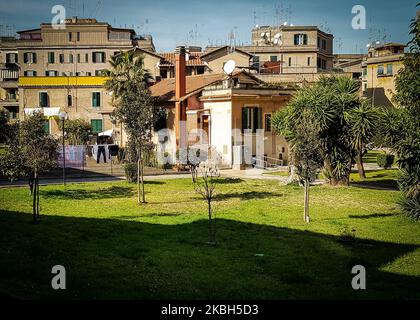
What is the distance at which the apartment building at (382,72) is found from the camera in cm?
6003

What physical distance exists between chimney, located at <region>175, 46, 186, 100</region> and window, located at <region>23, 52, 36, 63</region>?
3544 cm

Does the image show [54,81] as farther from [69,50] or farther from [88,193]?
[88,193]

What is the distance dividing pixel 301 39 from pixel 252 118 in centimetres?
3694

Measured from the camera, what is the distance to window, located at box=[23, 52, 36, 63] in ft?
220

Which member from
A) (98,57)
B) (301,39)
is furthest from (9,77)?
(301,39)

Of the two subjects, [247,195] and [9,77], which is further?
[9,77]

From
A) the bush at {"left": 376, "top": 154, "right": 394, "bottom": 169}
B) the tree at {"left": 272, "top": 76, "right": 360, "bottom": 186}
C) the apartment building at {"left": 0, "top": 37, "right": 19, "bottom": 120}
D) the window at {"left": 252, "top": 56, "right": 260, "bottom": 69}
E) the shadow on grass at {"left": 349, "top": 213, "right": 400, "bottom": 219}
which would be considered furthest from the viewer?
the window at {"left": 252, "top": 56, "right": 260, "bottom": 69}

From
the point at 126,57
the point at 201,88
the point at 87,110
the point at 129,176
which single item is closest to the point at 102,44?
the point at 87,110

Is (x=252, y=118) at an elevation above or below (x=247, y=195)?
above

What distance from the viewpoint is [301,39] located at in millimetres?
70562

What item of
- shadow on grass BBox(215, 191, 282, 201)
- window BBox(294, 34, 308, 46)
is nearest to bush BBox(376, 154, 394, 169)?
shadow on grass BBox(215, 191, 282, 201)

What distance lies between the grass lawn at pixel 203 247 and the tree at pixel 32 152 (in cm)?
179

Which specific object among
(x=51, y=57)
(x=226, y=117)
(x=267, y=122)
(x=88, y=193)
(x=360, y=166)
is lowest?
(x=88, y=193)

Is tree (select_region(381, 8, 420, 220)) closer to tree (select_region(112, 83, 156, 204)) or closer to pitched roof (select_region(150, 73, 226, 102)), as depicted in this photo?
tree (select_region(112, 83, 156, 204))
